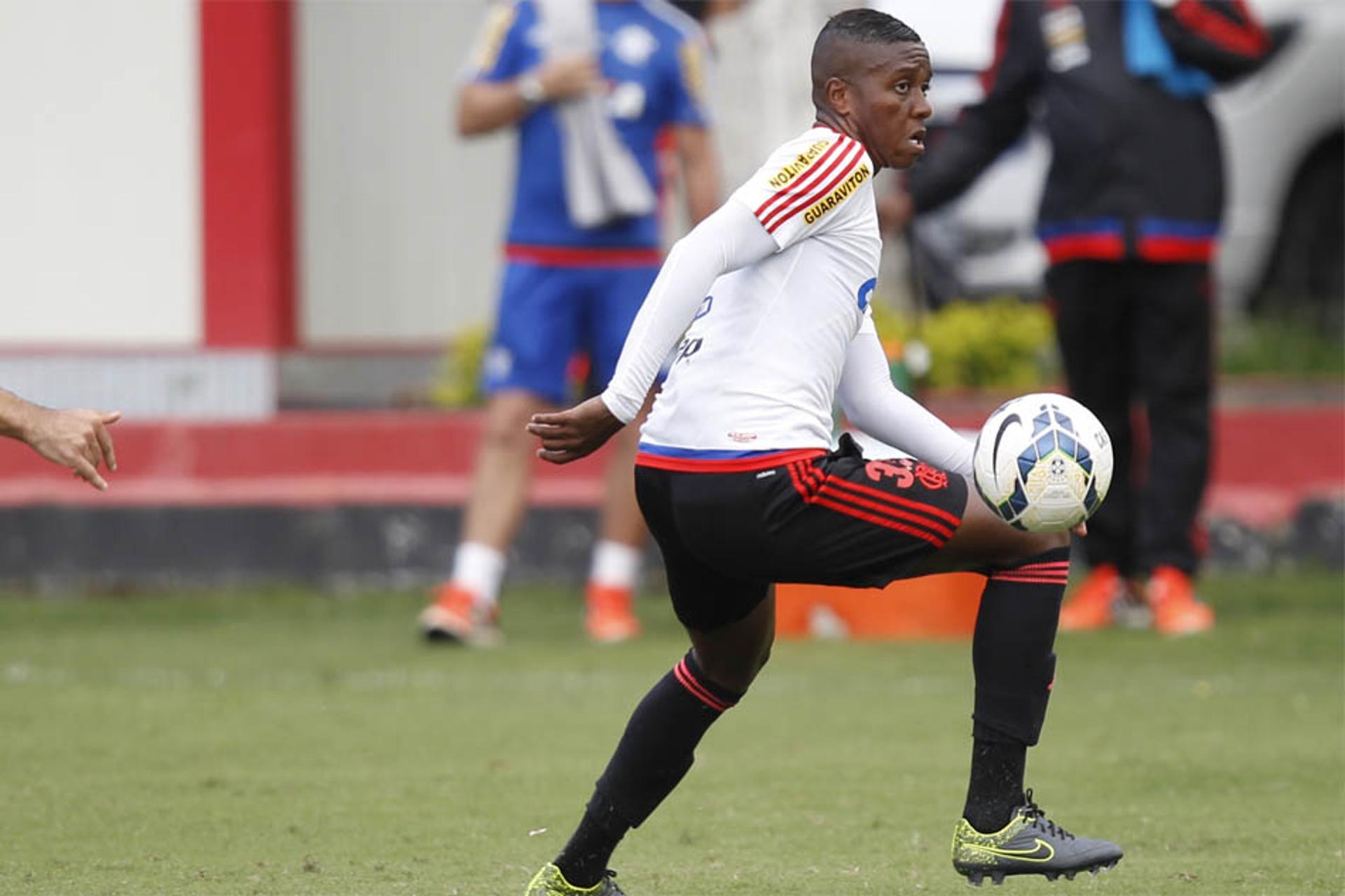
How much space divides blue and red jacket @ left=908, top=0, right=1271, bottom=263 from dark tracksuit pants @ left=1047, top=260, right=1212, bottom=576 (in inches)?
4.7

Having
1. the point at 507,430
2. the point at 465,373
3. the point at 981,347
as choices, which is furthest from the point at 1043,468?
the point at 465,373

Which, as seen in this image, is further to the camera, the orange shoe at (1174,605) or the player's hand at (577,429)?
the orange shoe at (1174,605)

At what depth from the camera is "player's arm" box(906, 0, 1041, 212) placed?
885 cm

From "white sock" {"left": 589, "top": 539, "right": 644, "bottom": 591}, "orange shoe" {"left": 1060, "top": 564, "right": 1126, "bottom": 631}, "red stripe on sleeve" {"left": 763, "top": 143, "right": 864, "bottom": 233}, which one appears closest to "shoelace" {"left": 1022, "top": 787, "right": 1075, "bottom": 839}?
"red stripe on sleeve" {"left": 763, "top": 143, "right": 864, "bottom": 233}

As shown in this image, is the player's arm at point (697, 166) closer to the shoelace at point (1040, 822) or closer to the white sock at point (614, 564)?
the white sock at point (614, 564)

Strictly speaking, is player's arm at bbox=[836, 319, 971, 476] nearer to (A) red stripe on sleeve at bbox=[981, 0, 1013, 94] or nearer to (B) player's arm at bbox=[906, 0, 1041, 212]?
(B) player's arm at bbox=[906, 0, 1041, 212]

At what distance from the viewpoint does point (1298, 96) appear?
531 inches

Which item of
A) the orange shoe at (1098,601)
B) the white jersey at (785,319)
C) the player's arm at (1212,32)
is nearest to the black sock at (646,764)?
the white jersey at (785,319)

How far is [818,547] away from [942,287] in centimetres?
962

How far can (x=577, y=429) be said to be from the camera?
4.20 metres

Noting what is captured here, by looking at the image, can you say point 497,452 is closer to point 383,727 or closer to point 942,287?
point 383,727

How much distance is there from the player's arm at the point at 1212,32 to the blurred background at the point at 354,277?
137 centimetres

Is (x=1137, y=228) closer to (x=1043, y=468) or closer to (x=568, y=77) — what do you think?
(x=568, y=77)

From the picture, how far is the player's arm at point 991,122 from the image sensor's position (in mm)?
8852
